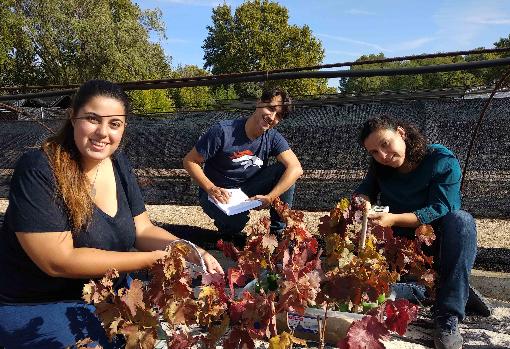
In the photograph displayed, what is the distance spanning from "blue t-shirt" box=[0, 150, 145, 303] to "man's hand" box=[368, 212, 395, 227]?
1034 mm

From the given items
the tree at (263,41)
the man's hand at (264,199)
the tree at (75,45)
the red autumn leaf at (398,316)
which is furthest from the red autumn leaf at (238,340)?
the tree at (263,41)

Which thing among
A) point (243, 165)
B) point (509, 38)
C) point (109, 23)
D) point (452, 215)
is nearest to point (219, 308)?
point (452, 215)

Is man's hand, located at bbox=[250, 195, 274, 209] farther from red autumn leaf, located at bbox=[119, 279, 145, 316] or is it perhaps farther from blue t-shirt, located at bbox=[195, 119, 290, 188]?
red autumn leaf, located at bbox=[119, 279, 145, 316]

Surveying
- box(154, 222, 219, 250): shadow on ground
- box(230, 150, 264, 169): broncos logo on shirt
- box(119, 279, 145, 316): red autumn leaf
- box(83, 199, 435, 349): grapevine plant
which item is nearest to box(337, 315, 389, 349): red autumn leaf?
box(83, 199, 435, 349): grapevine plant

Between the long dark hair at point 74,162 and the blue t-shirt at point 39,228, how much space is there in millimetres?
25

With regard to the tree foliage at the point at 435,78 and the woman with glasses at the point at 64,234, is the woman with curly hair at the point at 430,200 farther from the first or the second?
the woman with glasses at the point at 64,234

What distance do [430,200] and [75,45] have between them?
966 inches

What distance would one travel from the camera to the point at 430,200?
247 centimetres

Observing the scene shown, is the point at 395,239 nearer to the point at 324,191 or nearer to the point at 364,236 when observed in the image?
the point at 364,236

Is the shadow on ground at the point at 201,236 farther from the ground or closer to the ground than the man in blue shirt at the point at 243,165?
closer to the ground

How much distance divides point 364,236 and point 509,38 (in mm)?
53744

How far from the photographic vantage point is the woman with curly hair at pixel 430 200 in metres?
2.27

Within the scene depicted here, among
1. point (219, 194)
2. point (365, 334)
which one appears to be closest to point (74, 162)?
point (365, 334)

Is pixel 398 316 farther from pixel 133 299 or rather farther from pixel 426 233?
pixel 426 233
